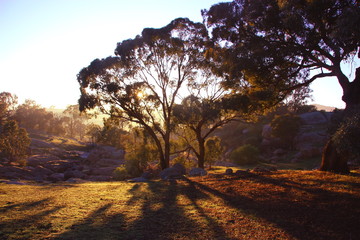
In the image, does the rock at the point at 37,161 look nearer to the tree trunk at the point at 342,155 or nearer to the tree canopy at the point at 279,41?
the tree canopy at the point at 279,41

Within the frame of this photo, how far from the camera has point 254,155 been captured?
159 feet

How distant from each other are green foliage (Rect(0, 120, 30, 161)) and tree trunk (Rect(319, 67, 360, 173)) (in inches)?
1792

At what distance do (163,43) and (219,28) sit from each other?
10137 millimetres

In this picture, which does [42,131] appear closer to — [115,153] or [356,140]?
[115,153]

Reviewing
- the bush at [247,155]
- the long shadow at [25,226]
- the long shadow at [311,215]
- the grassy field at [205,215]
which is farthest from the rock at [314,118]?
the long shadow at [25,226]

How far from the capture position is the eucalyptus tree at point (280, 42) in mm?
12547

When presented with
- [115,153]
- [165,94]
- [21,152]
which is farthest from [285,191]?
[115,153]

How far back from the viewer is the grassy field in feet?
23.1

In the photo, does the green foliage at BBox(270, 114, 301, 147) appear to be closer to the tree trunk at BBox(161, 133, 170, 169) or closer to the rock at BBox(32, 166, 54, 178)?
the tree trunk at BBox(161, 133, 170, 169)

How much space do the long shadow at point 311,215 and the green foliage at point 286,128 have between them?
4393 centimetres

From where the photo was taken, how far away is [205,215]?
9.07 m

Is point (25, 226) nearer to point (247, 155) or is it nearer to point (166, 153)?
point (166, 153)

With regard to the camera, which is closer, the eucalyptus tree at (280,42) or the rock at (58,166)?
the eucalyptus tree at (280,42)

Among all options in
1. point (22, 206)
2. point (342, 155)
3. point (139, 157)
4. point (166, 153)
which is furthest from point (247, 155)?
point (22, 206)
